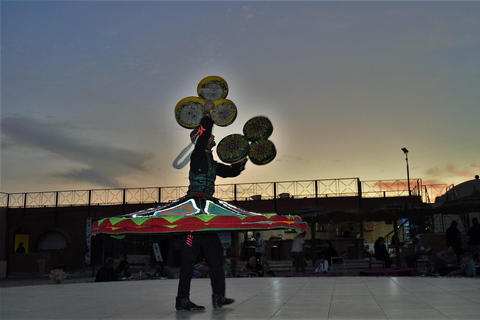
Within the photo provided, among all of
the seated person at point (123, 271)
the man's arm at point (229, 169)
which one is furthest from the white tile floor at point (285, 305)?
the seated person at point (123, 271)

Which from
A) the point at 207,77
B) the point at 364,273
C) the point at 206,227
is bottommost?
the point at 364,273

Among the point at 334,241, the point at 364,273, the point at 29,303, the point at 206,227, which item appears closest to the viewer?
the point at 206,227

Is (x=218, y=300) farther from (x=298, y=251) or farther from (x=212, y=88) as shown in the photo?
(x=298, y=251)

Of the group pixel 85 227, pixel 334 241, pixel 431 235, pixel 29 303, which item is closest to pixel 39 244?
pixel 85 227

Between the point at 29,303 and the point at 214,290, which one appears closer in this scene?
the point at 214,290

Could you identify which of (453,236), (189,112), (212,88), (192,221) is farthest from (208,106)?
(453,236)

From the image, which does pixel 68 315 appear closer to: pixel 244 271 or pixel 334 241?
pixel 244 271

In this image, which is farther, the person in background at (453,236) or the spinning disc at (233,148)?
the person in background at (453,236)

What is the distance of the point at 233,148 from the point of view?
7273 millimetres

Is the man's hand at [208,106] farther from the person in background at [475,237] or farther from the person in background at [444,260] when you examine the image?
A: the person in background at [475,237]

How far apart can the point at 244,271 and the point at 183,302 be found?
9936 millimetres

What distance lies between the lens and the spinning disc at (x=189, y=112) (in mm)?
7637

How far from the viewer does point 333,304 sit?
6.65 m

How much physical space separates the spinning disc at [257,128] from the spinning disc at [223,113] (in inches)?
13.7
